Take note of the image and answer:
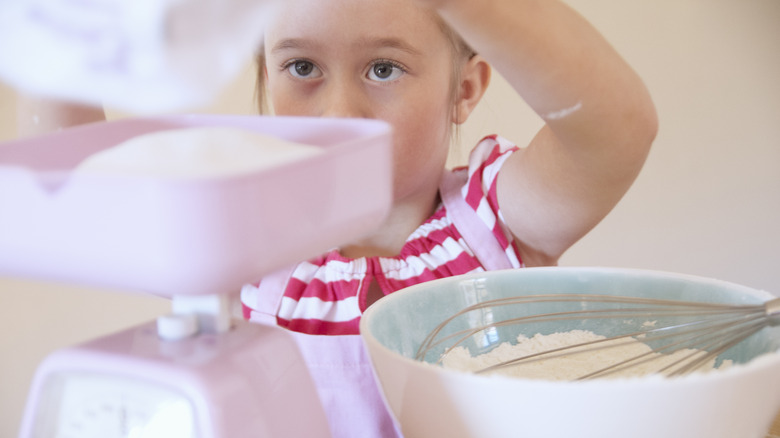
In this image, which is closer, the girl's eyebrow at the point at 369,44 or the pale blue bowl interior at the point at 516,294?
the pale blue bowl interior at the point at 516,294

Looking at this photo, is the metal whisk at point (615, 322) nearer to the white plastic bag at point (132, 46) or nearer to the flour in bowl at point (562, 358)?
the flour in bowl at point (562, 358)

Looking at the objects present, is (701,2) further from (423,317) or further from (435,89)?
(423,317)

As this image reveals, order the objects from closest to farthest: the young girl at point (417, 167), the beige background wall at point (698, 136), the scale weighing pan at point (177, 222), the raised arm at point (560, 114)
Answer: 1. the scale weighing pan at point (177, 222)
2. the raised arm at point (560, 114)
3. the young girl at point (417, 167)
4. the beige background wall at point (698, 136)

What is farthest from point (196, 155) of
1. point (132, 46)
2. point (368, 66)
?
point (368, 66)

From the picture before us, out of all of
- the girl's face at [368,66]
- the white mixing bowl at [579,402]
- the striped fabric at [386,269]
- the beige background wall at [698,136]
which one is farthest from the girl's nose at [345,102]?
the beige background wall at [698,136]

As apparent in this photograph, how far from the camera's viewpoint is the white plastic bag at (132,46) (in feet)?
0.69

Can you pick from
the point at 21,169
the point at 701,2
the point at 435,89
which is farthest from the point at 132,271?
the point at 701,2

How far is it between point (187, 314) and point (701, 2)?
121 centimetres

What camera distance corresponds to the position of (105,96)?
23 centimetres

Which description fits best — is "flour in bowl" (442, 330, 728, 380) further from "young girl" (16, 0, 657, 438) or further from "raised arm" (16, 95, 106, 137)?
"raised arm" (16, 95, 106, 137)

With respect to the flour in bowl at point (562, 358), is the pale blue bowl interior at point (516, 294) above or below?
above

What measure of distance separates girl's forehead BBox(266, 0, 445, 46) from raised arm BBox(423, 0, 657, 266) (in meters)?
0.13

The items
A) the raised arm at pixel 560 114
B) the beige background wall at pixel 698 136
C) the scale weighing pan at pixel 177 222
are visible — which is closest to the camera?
the scale weighing pan at pixel 177 222

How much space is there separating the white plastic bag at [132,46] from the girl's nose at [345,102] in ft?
1.11
